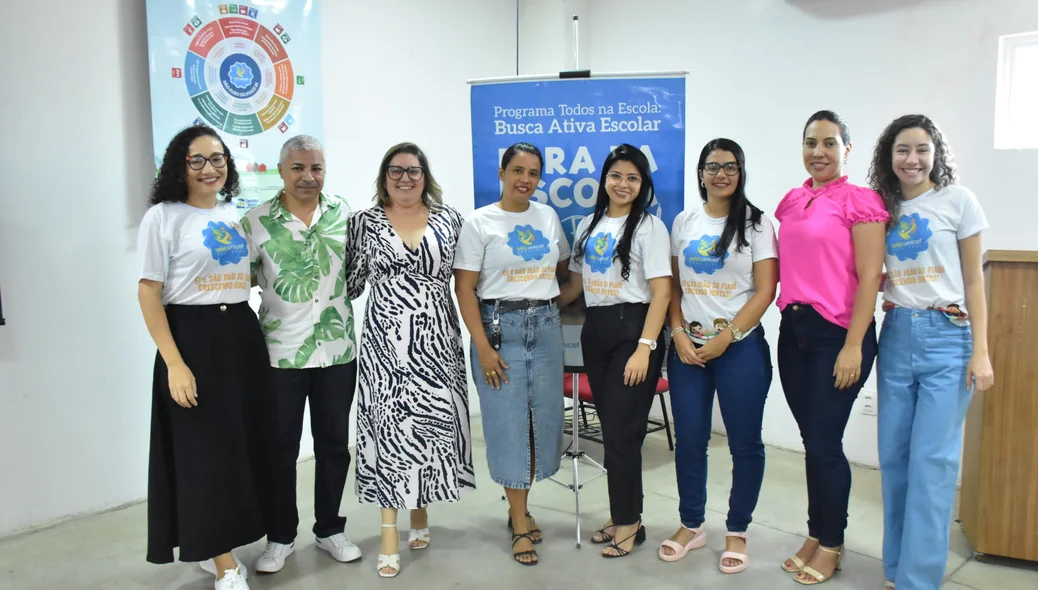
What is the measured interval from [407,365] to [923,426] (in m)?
1.70

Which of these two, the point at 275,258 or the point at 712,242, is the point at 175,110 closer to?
the point at 275,258

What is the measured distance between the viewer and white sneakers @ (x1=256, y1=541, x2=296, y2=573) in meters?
2.68

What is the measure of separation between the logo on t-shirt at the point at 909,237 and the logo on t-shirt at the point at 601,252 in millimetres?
907

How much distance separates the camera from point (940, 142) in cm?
228

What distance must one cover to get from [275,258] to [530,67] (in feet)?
9.83

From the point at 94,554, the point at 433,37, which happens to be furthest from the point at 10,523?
the point at 433,37

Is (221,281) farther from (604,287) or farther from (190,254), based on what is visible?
(604,287)

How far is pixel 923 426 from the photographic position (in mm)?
→ 2242

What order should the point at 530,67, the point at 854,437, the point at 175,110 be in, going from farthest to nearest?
the point at 530,67 < the point at 854,437 < the point at 175,110

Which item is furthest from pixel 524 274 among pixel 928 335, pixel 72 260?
pixel 72 260

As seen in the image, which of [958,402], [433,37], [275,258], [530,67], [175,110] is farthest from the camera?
[530,67]

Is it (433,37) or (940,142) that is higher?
(433,37)

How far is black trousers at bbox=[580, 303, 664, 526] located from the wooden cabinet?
1.20 meters

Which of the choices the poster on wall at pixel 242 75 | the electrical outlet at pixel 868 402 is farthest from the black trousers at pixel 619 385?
the poster on wall at pixel 242 75
